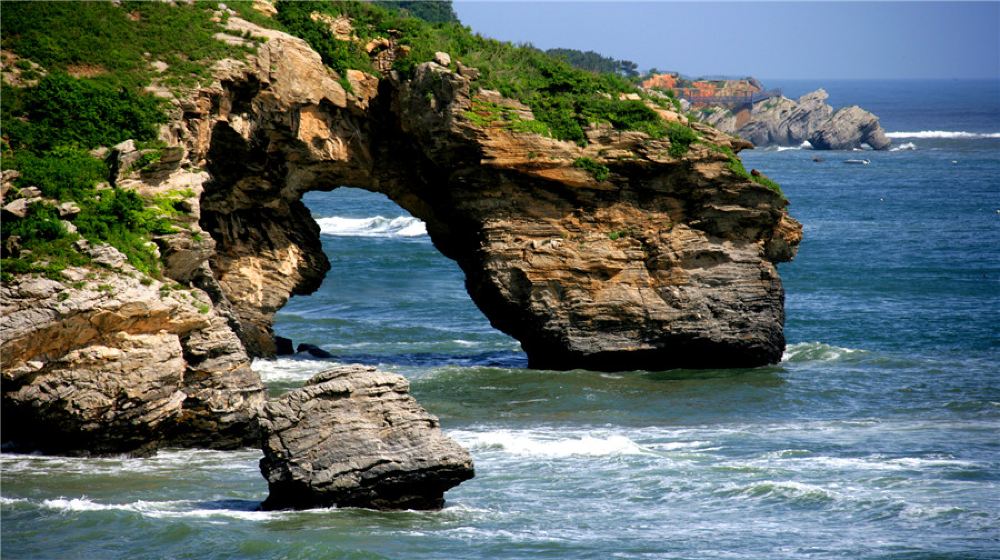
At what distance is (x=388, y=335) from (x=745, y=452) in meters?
15.0

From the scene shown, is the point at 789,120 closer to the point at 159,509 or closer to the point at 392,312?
the point at 392,312

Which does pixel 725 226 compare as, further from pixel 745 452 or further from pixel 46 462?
pixel 46 462

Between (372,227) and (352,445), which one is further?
(372,227)

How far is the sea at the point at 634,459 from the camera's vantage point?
17469 millimetres

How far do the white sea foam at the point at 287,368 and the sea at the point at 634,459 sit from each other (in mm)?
106

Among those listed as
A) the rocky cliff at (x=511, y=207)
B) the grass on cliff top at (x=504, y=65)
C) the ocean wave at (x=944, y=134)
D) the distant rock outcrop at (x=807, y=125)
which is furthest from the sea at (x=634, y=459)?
the ocean wave at (x=944, y=134)

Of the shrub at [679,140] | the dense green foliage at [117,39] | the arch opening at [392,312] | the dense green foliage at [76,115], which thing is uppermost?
the dense green foliage at [117,39]

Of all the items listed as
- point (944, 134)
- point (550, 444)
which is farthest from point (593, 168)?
point (944, 134)

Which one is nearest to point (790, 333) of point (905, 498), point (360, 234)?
point (905, 498)

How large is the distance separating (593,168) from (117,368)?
11.4 meters

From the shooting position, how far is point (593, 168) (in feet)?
92.5

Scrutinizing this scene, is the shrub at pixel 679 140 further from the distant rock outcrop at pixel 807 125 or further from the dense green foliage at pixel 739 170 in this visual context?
the distant rock outcrop at pixel 807 125

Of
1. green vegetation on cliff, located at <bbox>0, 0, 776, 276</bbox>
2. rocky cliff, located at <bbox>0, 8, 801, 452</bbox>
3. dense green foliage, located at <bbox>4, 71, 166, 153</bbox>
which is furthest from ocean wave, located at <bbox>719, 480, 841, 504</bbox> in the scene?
dense green foliage, located at <bbox>4, 71, 166, 153</bbox>

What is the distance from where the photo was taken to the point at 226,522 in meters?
17.8
